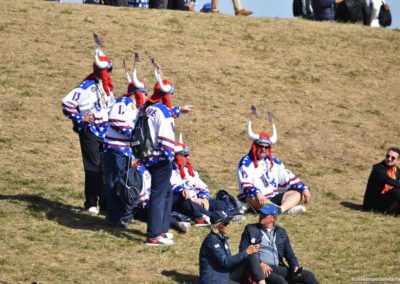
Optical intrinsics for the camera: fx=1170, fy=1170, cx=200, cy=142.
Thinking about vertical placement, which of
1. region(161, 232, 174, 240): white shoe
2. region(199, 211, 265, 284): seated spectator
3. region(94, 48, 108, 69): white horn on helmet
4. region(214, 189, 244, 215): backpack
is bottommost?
region(161, 232, 174, 240): white shoe

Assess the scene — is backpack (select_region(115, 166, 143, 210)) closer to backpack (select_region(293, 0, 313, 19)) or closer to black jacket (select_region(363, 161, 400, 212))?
black jacket (select_region(363, 161, 400, 212))

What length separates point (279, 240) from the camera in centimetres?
1298

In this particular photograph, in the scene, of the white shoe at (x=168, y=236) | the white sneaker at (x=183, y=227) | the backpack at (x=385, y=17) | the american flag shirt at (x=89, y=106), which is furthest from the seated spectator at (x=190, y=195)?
the backpack at (x=385, y=17)

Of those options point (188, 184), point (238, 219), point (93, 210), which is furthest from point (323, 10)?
point (93, 210)

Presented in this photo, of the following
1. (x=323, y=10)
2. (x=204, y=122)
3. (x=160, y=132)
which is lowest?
(x=204, y=122)

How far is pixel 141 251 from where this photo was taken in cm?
1380

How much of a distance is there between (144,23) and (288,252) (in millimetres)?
13501

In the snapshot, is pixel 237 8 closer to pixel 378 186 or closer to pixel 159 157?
pixel 378 186

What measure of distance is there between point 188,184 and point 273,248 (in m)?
3.30

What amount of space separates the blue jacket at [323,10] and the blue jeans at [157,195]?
46.5ft

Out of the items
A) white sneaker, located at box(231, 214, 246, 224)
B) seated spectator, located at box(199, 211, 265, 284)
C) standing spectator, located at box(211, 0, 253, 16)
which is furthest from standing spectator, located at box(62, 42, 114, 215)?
standing spectator, located at box(211, 0, 253, 16)

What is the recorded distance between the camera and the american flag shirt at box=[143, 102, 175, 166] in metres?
13.8

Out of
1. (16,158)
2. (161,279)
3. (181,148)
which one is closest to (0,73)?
(16,158)

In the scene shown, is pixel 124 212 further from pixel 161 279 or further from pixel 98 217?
pixel 161 279
